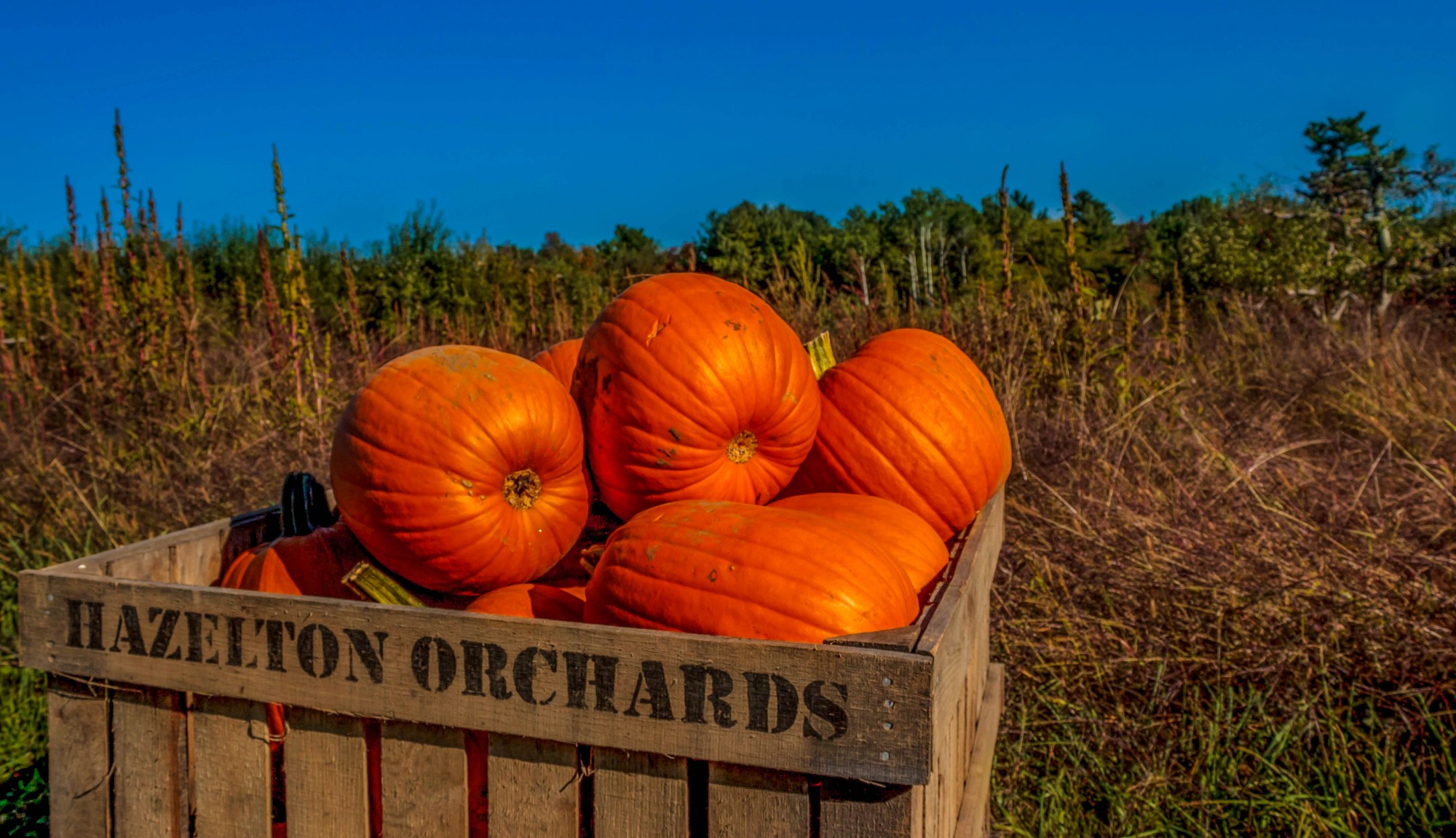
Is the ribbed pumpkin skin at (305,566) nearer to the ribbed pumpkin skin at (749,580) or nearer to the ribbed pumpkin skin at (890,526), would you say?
the ribbed pumpkin skin at (749,580)

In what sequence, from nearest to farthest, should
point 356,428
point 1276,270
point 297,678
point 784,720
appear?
point 784,720 → point 297,678 → point 356,428 → point 1276,270

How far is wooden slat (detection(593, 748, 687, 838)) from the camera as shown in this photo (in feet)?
4.42

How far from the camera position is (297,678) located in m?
1.54

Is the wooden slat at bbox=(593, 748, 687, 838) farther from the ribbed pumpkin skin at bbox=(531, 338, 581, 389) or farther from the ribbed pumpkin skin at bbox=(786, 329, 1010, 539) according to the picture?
the ribbed pumpkin skin at bbox=(531, 338, 581, 389)

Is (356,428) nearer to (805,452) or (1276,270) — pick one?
(805,452)

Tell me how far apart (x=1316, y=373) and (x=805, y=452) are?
4670 mm

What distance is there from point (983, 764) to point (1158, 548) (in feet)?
4.47

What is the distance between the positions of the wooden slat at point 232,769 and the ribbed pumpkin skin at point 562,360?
95 centimetres

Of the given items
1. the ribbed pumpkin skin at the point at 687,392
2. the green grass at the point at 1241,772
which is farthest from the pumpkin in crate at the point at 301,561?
the green grass at the point at 1241,772

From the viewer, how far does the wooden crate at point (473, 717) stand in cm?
126

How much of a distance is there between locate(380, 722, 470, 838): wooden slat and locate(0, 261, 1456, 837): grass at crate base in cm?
188

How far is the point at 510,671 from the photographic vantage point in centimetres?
139

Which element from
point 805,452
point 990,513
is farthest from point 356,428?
point 990,513

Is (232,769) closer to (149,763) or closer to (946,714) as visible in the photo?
(149,763)
